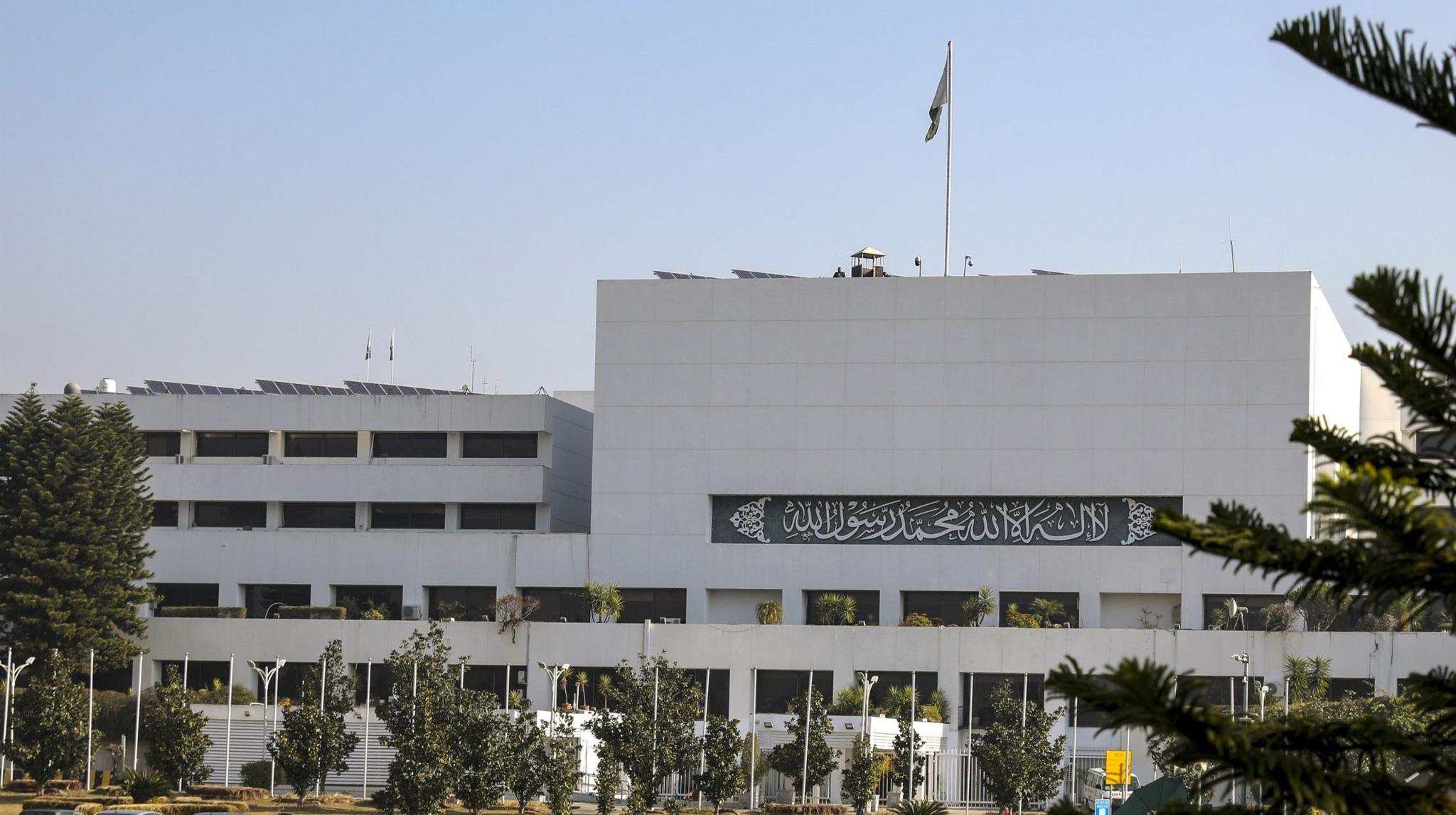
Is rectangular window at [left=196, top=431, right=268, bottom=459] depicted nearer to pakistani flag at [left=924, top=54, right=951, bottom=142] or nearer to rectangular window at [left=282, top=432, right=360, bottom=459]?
rectangular window at [left=282, top=432, right=360, bottom=459]

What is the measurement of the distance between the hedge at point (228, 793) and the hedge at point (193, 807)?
1924 millimetres

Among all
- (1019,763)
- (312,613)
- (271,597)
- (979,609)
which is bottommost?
(1019,763)

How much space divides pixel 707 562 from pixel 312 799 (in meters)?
23.9

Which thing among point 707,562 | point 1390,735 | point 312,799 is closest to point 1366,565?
point 1390,735

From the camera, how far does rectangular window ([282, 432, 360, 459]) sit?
264ft

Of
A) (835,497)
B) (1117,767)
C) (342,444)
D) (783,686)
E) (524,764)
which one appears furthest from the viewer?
(342,444)

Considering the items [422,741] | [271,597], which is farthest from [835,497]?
[422,741]

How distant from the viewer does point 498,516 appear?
79.0m

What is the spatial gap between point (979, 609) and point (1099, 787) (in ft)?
44.0

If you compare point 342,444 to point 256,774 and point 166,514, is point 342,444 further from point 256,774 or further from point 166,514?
point 256,774

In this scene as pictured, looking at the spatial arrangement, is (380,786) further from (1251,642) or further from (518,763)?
(1251,642)

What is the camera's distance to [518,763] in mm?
48656

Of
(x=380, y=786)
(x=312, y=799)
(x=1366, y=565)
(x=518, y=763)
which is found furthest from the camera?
(x=380, y=786)

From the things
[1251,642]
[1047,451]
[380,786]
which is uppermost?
[1047,451]
